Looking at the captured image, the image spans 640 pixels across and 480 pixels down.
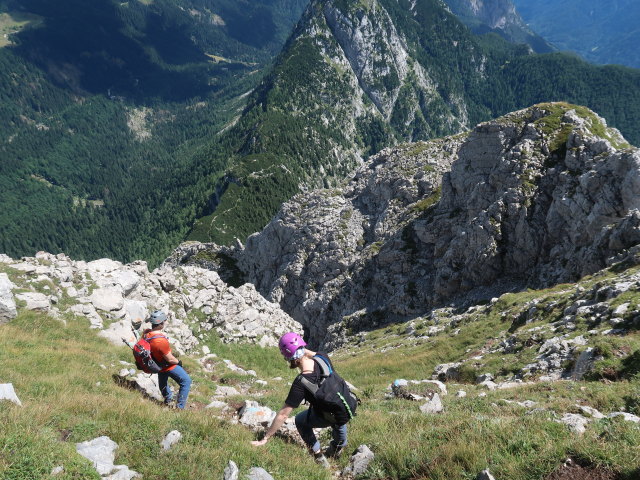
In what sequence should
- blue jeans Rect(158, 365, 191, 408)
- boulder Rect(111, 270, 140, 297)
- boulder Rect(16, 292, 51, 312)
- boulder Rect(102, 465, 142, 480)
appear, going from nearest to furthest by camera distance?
boulder Rect(102, 465, 142, 480) < blue jeans Rect(158, 365, 191, 408) < boulder Rect(16, 292, 51, 312) < boulder Rect(111, 270, 140, 297)

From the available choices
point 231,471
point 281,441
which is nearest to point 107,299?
point 281,441

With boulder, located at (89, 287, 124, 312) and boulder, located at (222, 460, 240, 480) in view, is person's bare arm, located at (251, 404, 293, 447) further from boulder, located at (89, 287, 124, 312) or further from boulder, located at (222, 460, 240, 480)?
boulder, located at (89, 287, 124, 312)

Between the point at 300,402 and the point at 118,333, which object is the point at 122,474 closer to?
the point at 300,402

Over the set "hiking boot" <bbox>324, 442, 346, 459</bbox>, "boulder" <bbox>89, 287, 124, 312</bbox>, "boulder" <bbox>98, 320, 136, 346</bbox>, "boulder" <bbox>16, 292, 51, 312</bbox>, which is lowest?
"boulder" <bbox>98, 320, 136, 346</bbox>

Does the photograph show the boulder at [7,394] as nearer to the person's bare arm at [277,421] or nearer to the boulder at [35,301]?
the person's bare arm at [277,421]

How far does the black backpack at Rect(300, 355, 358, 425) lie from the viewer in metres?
8.62

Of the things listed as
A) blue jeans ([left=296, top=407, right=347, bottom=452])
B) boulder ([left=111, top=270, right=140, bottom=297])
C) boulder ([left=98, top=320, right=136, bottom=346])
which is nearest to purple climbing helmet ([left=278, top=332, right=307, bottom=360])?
blue jeans ([left=296, top=407, right=347, bottom=452])

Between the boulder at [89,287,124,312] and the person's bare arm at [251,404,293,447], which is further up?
the person's bare arm at [251,404,293,447]

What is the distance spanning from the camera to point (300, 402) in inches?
343

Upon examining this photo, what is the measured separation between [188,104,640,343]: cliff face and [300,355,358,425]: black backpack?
37286 mm

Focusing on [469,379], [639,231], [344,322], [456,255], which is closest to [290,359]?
[469,379]

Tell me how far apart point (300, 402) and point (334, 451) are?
2.23 m

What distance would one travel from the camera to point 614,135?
53875 millimetres

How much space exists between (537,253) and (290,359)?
47.9m
